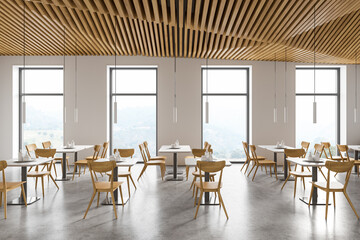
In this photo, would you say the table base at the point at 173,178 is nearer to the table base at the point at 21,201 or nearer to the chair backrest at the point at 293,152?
the chair backrest at the point at 293,152

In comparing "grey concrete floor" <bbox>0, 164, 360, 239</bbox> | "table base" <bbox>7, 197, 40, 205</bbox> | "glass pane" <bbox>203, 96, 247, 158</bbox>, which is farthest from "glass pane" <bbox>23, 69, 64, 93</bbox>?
"glass pane" <bbox>203, 96, 247, 158</bbox>

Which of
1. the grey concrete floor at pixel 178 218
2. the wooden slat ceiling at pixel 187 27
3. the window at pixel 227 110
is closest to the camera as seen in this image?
the grey concrete floor at pixel 178 218

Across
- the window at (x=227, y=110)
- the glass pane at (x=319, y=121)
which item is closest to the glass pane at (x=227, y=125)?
the window at (x=227, y=110)

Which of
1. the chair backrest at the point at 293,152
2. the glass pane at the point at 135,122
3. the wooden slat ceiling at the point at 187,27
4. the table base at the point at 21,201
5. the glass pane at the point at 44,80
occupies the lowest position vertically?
the table base at the point at 21,201

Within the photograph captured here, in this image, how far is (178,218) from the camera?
413cm

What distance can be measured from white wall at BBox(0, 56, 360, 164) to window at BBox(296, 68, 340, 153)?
0.68m

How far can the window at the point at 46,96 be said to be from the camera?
943cm

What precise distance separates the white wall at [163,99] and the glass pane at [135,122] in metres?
0.47

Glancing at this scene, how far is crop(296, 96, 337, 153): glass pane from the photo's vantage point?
31.9 feet

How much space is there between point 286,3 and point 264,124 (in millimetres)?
5562

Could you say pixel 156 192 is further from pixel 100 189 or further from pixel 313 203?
pixel 313 203

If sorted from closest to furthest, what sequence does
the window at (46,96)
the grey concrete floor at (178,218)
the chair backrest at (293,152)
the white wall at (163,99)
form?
the grey concrete floor at (178,218) → the chair backrest at (293,152) → the white wall at (163,99) → the window at (46,96)

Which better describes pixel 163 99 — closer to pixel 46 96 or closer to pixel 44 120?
pixel 46 96

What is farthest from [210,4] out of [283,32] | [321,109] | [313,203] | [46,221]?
[321,109]
